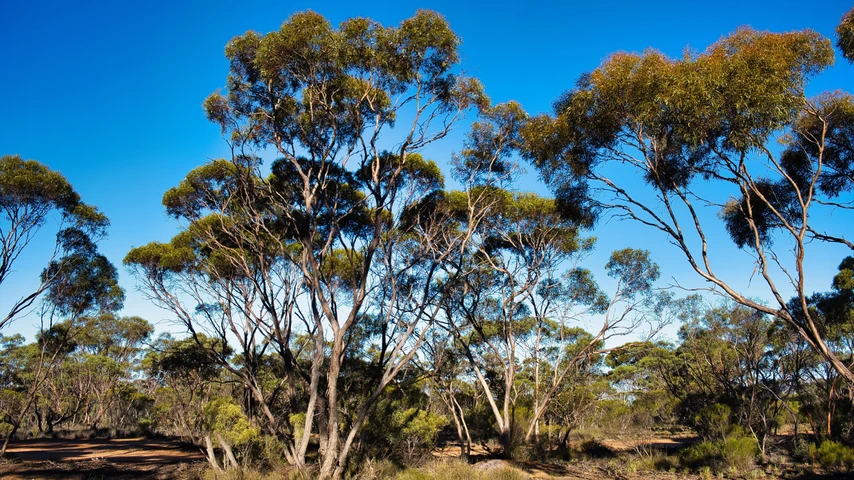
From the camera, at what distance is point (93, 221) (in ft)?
50.4

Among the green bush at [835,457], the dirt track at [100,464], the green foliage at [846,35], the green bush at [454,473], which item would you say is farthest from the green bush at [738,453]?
the dirt track at [100,464]

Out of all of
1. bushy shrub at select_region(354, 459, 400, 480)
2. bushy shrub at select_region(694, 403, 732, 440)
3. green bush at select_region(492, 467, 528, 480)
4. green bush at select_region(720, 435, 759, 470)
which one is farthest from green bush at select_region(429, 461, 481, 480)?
bushy shrub at select_region(694, 403, 732, 440)

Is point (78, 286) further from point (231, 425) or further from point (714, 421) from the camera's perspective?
point (714, 421)

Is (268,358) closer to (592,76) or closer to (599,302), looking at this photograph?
(599,302)

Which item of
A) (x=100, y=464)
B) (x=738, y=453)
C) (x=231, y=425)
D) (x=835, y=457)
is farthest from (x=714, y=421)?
(x=100, y=464)

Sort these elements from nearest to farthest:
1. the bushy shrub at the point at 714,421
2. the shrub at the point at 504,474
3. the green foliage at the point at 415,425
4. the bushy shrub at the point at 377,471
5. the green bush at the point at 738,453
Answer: the shrub at the point at 504,474 → the bushy shrub at the point at 377,471 → the green bush at the point at 738,453 → the green foliage at the point at 415,425 → the bushy shrub at the point at 714,421

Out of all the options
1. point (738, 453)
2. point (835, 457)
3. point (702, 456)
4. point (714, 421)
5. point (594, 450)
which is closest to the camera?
point (835, 457)

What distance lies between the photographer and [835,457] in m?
10.4

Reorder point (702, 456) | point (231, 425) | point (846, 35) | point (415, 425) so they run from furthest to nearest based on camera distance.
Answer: point (415, 425) < point (231, 425) < point (702, 456) < point (846, 35)

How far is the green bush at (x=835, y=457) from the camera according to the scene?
33.2 feet

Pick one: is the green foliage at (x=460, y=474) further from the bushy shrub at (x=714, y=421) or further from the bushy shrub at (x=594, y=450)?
the bushy shrub at (x=714, y=421)

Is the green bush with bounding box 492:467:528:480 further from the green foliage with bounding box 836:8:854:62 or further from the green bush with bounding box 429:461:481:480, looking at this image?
the green foliage with bounding box 836:8:854:62

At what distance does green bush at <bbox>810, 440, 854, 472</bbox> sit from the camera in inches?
399

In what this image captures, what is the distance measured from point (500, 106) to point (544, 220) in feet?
14.2
